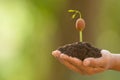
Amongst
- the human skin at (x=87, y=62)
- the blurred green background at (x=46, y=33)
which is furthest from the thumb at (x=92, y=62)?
the blurred green background at (x=46, y=33)

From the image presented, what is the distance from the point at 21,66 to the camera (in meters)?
2.89

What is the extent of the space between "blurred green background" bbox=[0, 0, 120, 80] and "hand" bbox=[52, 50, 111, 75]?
34.1 inches

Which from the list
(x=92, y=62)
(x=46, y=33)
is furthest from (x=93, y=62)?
(x=46, y=33)

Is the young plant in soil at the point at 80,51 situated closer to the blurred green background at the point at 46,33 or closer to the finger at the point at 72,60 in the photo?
the finger at the point at 72,60

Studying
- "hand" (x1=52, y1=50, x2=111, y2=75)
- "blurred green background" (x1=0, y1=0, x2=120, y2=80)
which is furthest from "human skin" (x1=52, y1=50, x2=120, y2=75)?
"blurred green background" (x1=0, y1=0, x2=120, y2=80)

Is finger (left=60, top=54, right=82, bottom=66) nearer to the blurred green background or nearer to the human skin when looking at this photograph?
the human skin

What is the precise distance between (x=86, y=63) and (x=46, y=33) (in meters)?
1.51

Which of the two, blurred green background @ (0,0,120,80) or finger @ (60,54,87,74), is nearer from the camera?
finger @ (60,54,87,74)

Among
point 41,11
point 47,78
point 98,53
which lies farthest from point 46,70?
point 98,53

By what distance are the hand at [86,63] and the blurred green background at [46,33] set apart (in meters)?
0.87

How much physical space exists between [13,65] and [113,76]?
0.84m

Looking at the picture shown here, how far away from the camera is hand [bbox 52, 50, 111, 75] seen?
1.05 metres

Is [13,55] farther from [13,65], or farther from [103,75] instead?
[103,75]

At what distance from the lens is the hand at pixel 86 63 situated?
105cm
